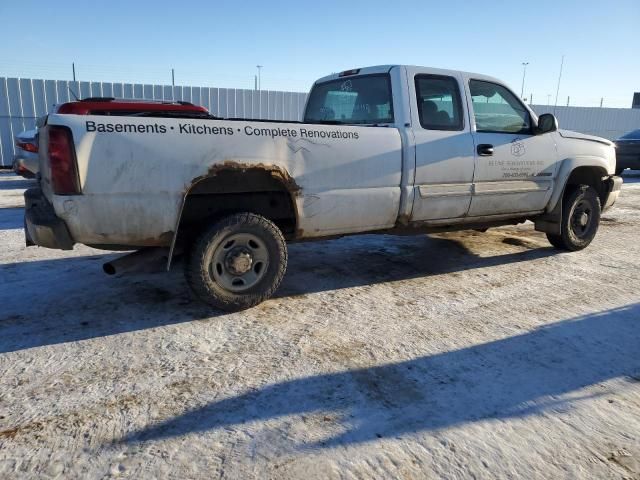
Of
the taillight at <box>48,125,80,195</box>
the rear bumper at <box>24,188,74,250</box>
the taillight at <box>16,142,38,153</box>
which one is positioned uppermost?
the taillight at <box>48,125,80,195</box>

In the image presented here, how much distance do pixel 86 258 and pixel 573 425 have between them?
4.92m

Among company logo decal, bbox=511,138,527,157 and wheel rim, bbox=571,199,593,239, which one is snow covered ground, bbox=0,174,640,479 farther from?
company logo decal, bbox=511,138,527,157

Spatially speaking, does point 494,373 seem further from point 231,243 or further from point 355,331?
point 231,243

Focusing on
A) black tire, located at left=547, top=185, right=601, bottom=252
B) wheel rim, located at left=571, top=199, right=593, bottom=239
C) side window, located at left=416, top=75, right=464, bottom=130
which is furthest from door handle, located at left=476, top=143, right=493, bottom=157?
wheel rim, located at left=571, top=199, right=593, bottom=239

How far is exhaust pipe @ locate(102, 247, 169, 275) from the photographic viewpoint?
3.60 m

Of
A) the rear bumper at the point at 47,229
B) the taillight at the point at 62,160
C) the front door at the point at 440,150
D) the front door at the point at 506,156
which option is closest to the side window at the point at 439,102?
the front door at the point at 440,150

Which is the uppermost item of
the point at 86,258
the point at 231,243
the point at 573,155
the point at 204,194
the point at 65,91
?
the point at 65,91

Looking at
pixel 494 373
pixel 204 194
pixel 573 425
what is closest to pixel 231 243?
pixel 204 194

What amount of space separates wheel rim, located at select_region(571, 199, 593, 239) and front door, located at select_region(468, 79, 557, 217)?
678mm

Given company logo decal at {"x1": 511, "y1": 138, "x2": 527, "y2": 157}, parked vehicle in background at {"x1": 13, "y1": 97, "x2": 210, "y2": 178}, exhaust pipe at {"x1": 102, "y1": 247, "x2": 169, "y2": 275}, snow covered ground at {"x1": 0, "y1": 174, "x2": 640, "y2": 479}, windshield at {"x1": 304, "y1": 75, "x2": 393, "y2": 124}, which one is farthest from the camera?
parked vehicle in background at {"x1": 13, "y1": 97, "x2": 210, "y2": 178}

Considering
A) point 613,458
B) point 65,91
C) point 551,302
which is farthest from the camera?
point 65,91

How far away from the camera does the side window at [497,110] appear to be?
4898 mm

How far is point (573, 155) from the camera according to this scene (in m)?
5.51

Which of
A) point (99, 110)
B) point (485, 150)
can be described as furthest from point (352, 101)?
point (99, 110)
